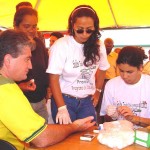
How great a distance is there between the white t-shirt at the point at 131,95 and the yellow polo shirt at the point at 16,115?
3.73 ft

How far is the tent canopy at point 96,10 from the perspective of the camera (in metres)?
→ 6.94

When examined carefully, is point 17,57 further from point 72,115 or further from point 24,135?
point 72,115

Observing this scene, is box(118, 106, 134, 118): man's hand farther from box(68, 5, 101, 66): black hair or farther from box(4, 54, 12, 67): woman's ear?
box(4, 54, 12, 67): woman's ear

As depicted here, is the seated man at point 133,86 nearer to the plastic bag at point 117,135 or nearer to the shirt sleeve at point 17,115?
the plastic bag at point 117,135

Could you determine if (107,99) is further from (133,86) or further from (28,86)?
(28,86)

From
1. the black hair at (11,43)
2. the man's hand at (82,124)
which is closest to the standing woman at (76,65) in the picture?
the man's hand at (82,124)

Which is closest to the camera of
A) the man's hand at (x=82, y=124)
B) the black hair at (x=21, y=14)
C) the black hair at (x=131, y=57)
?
the man's hand at (x=82, y=124)

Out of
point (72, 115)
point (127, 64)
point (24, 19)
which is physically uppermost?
point (24, 19)

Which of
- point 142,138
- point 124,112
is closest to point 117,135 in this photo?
point 142,138

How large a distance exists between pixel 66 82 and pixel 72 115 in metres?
0.29

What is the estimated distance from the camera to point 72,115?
267 cm

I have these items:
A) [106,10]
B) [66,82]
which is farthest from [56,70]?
[106,10]

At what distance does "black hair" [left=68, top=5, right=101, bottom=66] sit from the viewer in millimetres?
2559

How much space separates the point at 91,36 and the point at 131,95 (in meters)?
0.62
